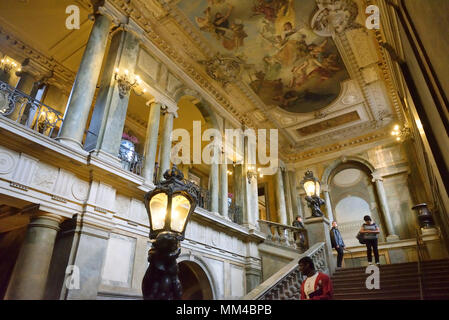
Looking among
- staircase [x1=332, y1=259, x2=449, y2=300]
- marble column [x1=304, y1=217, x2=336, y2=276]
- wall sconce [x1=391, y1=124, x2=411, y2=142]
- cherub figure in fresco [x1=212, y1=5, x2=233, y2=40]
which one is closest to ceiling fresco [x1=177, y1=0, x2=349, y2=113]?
cherub figure in fresco [x1=212, y1=5, x2=233, y2=40]

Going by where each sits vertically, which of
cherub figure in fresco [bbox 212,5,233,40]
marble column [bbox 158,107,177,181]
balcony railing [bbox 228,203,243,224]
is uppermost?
cherub figure in fresco [bbox 212,5,233,40]

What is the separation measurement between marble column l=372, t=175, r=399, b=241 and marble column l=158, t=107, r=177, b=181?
36.8ft

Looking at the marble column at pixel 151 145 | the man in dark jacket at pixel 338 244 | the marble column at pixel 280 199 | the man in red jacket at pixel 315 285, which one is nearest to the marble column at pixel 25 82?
the marble column at pixel 151 145

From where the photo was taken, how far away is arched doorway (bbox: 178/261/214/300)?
8.80 meters

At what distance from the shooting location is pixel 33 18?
9.38m

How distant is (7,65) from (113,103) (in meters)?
5.10

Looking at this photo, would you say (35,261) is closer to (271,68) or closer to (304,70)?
(271,68)

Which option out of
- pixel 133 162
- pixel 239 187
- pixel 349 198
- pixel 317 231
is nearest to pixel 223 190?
pixel 239 187

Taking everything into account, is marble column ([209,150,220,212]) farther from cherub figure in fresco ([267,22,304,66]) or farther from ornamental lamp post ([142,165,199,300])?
ornamental lamp post ([142,165,199,300])

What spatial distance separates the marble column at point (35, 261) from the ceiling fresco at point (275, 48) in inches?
301

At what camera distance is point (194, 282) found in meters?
9.47

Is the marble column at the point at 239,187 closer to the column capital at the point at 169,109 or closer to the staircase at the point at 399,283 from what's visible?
the column capital at the point at 169,109

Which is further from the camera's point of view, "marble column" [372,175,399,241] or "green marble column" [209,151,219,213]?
"marble column" [372,175,399,241]

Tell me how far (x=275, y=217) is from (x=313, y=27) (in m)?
10.4
